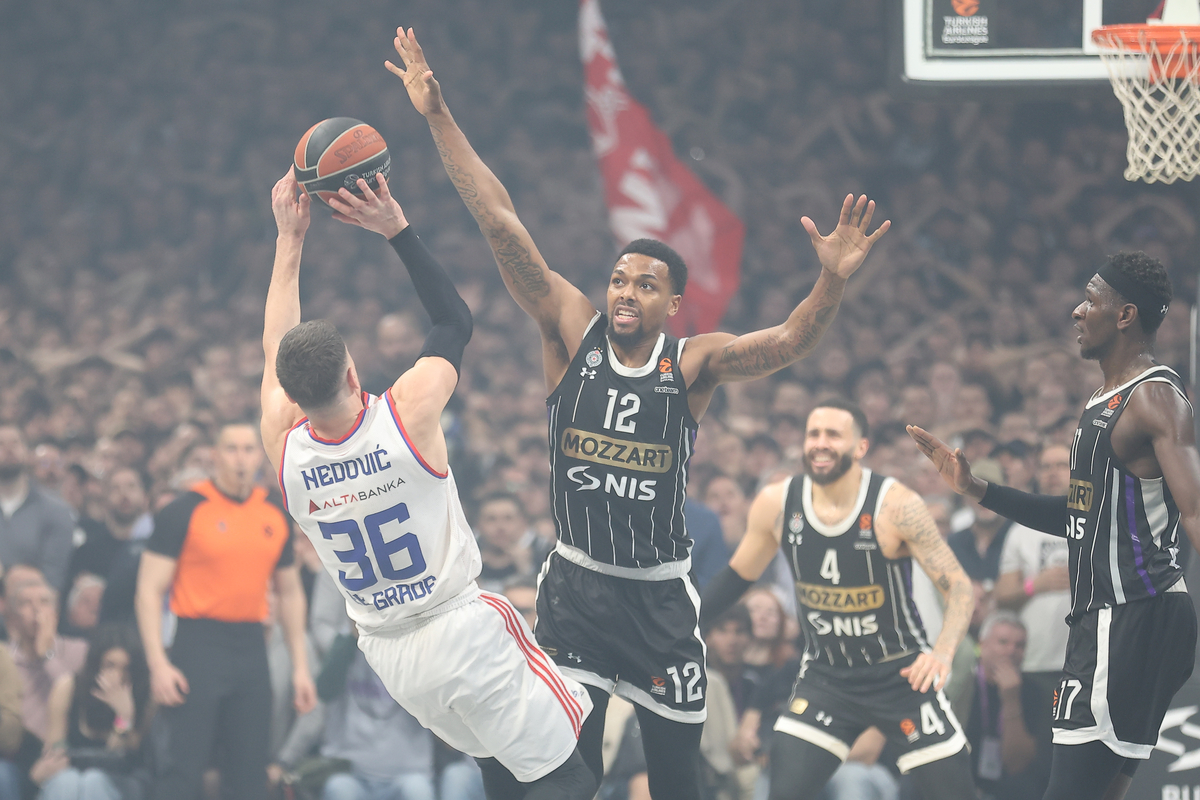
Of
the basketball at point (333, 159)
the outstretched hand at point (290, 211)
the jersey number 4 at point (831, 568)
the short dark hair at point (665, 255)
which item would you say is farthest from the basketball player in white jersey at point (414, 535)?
the jersey number 4 at point (831, 568)

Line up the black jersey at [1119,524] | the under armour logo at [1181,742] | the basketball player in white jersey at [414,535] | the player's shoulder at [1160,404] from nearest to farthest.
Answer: the basketball player in white jersey at [414,535] < the player's shoulder at [1160,404] < the black jersey at [1119,524] < the under armour logo at [1181,742]

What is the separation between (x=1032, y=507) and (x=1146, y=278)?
86cm

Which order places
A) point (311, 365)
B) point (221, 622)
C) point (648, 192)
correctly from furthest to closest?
1. point (648, 192)
2. point (221, 622)
3. point (311, 365)

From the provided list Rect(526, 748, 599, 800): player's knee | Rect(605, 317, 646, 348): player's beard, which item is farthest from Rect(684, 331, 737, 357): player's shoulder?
Rect(526, 748, 599, 800): player's knee

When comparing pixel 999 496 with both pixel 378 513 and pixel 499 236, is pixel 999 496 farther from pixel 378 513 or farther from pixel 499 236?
pixel 378 513

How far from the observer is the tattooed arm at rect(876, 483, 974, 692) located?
463 centimetres

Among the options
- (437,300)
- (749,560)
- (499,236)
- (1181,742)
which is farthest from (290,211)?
(1181,742)

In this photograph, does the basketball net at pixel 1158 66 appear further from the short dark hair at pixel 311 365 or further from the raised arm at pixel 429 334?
the short dark hair at pixel 311 365

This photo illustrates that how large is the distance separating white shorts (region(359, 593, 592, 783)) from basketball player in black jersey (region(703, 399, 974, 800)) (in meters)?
1.56

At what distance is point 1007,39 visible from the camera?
5.34m

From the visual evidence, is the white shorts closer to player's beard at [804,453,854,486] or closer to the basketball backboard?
player's beard at [804,453,854,486]

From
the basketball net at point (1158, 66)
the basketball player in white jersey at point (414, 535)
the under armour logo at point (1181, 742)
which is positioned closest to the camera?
the basketball player in white jersey at point (414, 535)

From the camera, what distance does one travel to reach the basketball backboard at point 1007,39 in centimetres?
525

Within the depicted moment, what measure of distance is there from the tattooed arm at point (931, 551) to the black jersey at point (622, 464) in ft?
3.97
